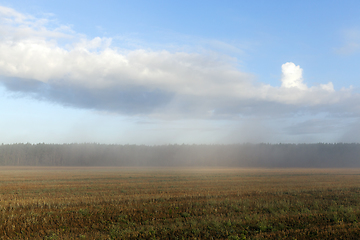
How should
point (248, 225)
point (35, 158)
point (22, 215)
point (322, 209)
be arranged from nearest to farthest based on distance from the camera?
point (248, 225)
point (22, 215)
point (322, 209)
point (35, 158)

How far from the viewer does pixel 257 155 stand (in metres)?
151

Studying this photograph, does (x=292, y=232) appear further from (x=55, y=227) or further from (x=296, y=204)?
(x=55, y=227)

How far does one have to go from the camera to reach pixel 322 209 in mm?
15109

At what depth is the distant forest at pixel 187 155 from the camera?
14288 centimetres

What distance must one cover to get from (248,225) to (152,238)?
13.7ft

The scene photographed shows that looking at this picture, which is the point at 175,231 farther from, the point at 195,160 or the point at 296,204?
the point at 195,160

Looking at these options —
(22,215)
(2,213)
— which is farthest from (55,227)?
(2,213)

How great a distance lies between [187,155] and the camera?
154375mm

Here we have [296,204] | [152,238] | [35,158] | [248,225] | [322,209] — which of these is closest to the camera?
[152,238]

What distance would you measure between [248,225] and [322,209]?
5.94 m

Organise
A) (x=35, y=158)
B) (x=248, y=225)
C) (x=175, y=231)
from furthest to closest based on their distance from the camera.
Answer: (x=35, y=158) → (x=248, y=225) → (x=175, y=231)

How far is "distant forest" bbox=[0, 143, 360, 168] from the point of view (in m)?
143

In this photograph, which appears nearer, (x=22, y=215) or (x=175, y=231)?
(x=175, y=231)

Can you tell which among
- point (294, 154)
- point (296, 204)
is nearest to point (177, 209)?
point (296, 204)
